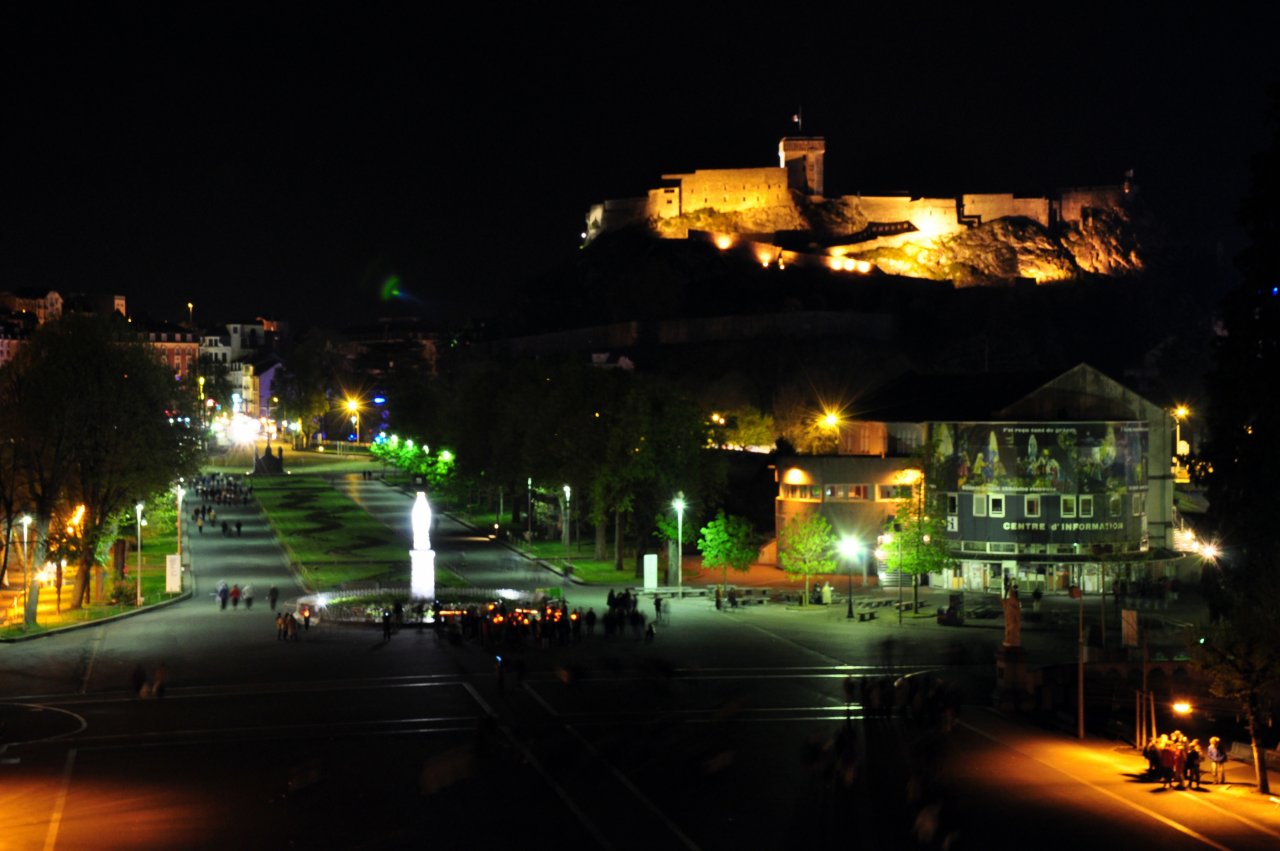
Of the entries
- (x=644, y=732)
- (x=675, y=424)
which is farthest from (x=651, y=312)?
(x=644, y=732)

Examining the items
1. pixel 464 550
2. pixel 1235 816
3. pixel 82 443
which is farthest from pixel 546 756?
pixel 464 550

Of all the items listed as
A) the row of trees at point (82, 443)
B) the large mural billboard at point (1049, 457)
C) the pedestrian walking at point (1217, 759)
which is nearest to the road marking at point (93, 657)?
the row of trees at point (82, 443)

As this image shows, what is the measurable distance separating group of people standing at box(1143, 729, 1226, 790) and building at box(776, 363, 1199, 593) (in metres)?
35.9

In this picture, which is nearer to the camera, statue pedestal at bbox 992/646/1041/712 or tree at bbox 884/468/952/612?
statue pedestal at bbox 992/646/1041/712

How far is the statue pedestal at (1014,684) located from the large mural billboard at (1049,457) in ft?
97.2

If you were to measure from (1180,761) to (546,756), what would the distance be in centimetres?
1249

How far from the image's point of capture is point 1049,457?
70.2m

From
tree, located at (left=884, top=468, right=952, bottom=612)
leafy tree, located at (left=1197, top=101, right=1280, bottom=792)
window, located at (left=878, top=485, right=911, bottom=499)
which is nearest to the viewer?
leafy tree, located at (left=1197, top=101, right=1280, bottom=792)

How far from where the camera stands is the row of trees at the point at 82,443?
59.7m

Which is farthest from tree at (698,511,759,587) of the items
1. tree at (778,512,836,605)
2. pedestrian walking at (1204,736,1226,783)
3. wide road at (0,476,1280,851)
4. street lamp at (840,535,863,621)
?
pedestrian walking at (1204,736,1226,783)

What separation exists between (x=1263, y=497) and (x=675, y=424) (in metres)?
41.6

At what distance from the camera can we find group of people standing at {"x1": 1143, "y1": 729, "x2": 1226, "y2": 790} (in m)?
32.0

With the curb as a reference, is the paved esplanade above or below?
above

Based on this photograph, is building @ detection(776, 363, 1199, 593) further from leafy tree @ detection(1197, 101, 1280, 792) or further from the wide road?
leafy tree @ detection(1197, 101, 1280, 792)
